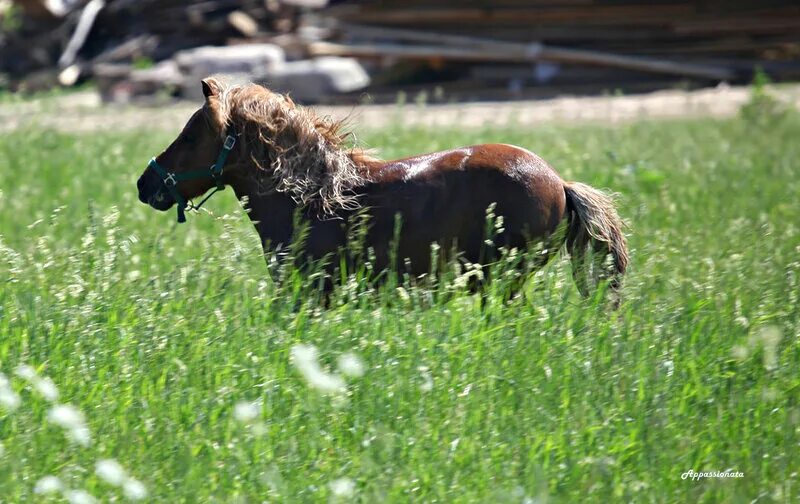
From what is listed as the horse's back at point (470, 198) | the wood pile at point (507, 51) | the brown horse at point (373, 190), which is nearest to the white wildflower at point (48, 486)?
the brown horse at point (373, 190)

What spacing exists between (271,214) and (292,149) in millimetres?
384

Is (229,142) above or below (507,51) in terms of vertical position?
above

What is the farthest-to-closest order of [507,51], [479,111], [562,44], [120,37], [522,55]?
[120,37] → [562,44] → [507,51] → [522,55] → [479,111]

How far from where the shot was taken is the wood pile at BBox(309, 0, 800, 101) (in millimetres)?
A: 19641

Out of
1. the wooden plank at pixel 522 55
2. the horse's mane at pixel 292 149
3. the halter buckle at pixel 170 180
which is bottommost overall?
the wooden plank at pixel 522 55

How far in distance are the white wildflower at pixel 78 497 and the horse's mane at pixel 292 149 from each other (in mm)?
2613

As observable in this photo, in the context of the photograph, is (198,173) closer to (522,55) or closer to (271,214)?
(271,214)

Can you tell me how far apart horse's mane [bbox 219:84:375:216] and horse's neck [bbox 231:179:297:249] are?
77mm

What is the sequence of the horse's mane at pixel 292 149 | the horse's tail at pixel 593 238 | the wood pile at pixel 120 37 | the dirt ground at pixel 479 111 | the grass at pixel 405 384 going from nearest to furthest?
the grass at pixel 405 384, the horse's tail at pixel 593 238, the horse's mane at pixel 292 149, the dirt ground at pixel 479 111, the wood pile at pixel 120 37

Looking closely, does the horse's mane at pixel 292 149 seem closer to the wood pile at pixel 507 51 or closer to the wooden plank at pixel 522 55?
the wood pile at pixel 507 51

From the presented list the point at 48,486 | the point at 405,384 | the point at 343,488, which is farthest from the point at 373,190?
the point at 48,486

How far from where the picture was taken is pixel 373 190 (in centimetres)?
619

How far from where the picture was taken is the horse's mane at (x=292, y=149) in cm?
613

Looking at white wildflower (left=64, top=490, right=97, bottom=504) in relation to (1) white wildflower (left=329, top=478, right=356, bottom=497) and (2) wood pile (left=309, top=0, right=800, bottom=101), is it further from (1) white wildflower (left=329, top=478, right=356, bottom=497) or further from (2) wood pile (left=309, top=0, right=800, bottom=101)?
(2) wood pile (left=309, top=0, right=800, bottom=101)
